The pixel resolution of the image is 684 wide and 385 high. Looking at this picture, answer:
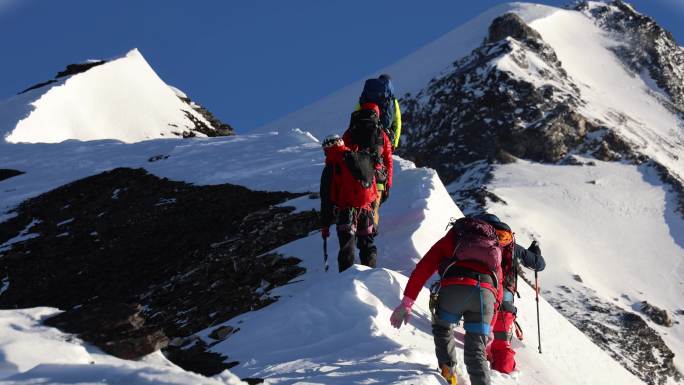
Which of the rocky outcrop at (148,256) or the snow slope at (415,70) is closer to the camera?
the rocky outcrop at (148,256)

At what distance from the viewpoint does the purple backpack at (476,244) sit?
7.77m

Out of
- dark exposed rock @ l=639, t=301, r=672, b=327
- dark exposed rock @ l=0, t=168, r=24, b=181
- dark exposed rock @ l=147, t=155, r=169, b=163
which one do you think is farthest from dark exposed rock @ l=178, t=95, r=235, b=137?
dark exposed rock @ l=639, t=301, r=672, b=327

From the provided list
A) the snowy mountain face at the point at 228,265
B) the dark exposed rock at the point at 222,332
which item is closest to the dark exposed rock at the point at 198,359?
the snowy mountain face at the point at 228,265

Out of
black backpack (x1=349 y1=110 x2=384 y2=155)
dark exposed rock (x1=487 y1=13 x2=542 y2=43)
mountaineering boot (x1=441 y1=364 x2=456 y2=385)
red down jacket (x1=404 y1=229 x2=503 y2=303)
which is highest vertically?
dark exposed rock (x1=487 y1=13 x2=542 y2=43)

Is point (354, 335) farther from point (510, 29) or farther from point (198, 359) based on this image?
point (510, 29)

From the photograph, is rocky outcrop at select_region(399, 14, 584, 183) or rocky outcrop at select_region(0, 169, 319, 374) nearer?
rocky outcrop at select_region(0, 169, 319, 374)

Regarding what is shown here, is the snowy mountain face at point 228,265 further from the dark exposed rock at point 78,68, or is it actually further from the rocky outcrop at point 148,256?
the dark exposed rock at point 78,68

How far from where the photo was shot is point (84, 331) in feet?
22.7

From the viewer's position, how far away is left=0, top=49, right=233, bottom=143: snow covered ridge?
115ft

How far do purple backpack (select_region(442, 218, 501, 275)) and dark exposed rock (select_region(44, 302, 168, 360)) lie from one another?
2.80m

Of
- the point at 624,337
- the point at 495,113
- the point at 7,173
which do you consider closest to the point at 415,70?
the point at 495,113

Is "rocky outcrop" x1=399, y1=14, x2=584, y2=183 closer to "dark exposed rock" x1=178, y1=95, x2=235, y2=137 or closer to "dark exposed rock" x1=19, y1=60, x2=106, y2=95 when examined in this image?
"dark exposed rock" x1=178, y1=95, x2=235, y2=137

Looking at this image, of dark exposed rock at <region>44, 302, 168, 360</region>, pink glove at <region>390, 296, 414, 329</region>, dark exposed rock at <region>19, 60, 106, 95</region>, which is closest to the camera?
dark exposed rock at <region>44, 302, 168, 360</region>

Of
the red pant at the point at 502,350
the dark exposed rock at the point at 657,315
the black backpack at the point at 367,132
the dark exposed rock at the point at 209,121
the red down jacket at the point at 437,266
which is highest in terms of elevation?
the dark exposed rock at the point at 209,121
